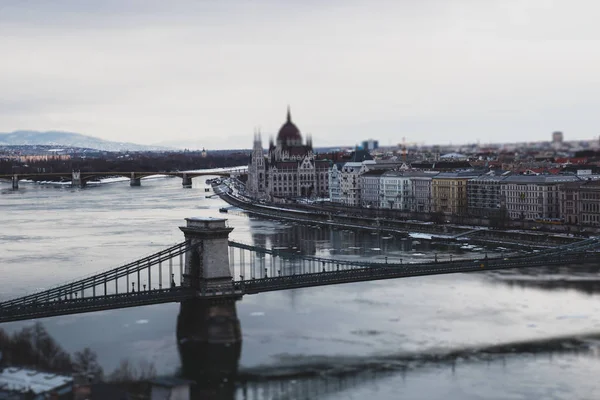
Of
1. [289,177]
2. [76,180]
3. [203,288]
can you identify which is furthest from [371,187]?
[76,180]

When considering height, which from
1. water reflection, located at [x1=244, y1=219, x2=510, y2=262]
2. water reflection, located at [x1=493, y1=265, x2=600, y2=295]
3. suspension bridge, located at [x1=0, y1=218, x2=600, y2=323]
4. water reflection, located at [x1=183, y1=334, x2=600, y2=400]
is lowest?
water reflection, located at [x1=183, y1=334, x2=600, y2=400]

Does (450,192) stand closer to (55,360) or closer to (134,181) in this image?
(55,360)

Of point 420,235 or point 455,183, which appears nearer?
point 420,235

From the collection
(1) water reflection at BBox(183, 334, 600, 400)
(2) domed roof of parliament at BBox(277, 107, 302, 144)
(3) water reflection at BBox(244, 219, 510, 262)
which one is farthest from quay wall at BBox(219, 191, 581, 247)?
(2) domed roof of parliament at BBox(277, 107, 302, 144)

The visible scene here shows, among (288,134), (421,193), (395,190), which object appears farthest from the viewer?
(288,134)

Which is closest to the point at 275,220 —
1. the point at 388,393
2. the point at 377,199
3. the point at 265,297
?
the point at 377,199

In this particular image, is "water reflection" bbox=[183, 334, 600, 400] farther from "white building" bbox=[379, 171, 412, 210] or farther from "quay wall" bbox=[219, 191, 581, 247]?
"white building" bbox=[379, 171, 412, 210]
